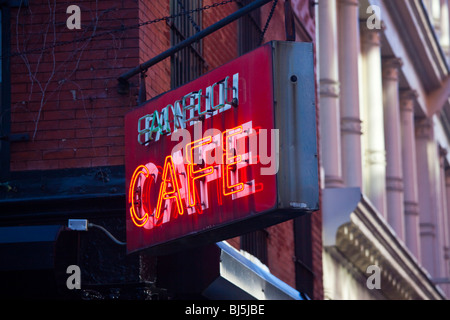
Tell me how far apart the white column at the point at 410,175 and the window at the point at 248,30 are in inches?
511

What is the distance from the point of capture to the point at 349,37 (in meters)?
23.0

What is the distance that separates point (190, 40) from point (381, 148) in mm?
14177

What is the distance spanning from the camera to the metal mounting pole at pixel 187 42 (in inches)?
417

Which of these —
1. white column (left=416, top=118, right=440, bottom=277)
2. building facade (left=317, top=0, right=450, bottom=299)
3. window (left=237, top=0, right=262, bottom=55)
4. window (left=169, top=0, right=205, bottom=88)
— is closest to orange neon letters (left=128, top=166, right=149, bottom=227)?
window (left=169, top=0, right=205, bottom=88)

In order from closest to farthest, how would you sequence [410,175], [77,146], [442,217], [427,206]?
1. [77,146]
2. [410,175]
3. [427,206]
4. [442,217]

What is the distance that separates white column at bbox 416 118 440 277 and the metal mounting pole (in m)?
20.5

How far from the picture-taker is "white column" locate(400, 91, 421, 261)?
28297 millimetres

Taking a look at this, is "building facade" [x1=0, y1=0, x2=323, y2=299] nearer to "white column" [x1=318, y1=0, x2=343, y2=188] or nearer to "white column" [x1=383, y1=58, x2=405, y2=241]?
"white column" [x1=318, y1=0, x2=343, y2=188]

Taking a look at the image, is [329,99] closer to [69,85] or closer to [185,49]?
[185,49]

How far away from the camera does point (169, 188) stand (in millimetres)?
10453

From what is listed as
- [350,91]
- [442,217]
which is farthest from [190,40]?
[442,217]

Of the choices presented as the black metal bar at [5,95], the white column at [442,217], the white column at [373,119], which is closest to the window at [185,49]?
the black metal bar at [5,95]
